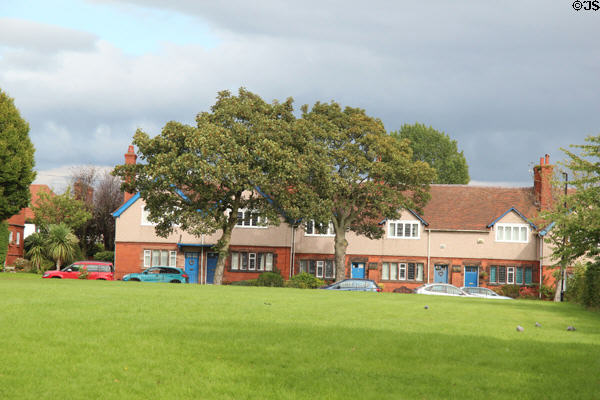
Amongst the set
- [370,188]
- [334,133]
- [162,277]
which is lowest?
[162,277]

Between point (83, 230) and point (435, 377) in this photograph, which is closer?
point (435, 377)

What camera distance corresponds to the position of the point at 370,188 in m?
48.7

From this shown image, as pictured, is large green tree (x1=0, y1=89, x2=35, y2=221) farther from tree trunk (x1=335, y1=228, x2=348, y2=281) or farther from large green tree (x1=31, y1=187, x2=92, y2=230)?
large green tree (x1=31, y1=187, x2=92, y2=230)

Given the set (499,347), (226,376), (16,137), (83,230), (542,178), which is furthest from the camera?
(83,230)

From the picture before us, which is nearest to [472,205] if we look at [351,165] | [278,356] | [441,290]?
[351,165]

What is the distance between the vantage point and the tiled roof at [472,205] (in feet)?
196

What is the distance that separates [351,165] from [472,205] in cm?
1819

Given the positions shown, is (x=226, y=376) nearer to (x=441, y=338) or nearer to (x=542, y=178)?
(x=441, y=338)

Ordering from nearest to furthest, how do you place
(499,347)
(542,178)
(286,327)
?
(499,347)
(286,327)
(542,178)

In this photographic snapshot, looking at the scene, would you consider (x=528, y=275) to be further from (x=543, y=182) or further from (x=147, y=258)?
(x=147, y=258)

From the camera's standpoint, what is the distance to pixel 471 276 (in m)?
59.0

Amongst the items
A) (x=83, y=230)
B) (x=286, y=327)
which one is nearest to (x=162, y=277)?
(x=83, y=230)

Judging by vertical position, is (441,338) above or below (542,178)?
below

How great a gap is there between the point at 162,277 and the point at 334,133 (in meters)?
17.5
